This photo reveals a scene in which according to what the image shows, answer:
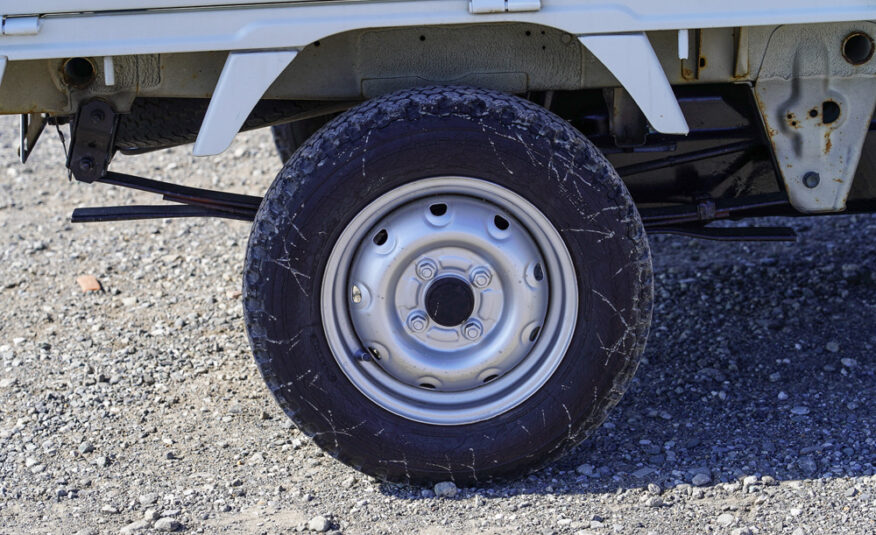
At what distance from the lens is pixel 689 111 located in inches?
155

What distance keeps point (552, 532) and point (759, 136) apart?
5.58 ft

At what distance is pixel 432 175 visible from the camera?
10.4 feet

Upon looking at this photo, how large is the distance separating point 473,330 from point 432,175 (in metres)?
0.53

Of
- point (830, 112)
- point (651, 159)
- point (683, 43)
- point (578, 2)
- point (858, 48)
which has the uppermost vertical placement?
point (578, 2)

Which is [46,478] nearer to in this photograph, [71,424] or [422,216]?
[71,424]

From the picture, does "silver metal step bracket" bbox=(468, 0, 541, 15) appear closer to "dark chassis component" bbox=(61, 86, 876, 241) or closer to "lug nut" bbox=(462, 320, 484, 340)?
"dark chassis component" bbox=(61, 86, 876, 241)

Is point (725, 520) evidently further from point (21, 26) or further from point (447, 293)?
point (21, 26)

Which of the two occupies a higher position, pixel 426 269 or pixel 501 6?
pixel 501 6

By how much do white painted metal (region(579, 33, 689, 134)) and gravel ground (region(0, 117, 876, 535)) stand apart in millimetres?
1197

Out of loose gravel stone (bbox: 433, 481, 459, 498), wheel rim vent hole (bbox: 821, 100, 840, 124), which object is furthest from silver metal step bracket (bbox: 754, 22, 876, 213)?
loose gravel stone (bbox: 433, 481, 459, 498)

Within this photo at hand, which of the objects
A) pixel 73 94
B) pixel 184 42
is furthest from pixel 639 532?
pixel 73 94

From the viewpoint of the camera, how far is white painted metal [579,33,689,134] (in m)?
3.06

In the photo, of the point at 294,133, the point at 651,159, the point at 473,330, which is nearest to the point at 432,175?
the point at 473,330

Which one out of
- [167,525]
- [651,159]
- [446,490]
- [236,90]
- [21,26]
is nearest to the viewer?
[21,26]
